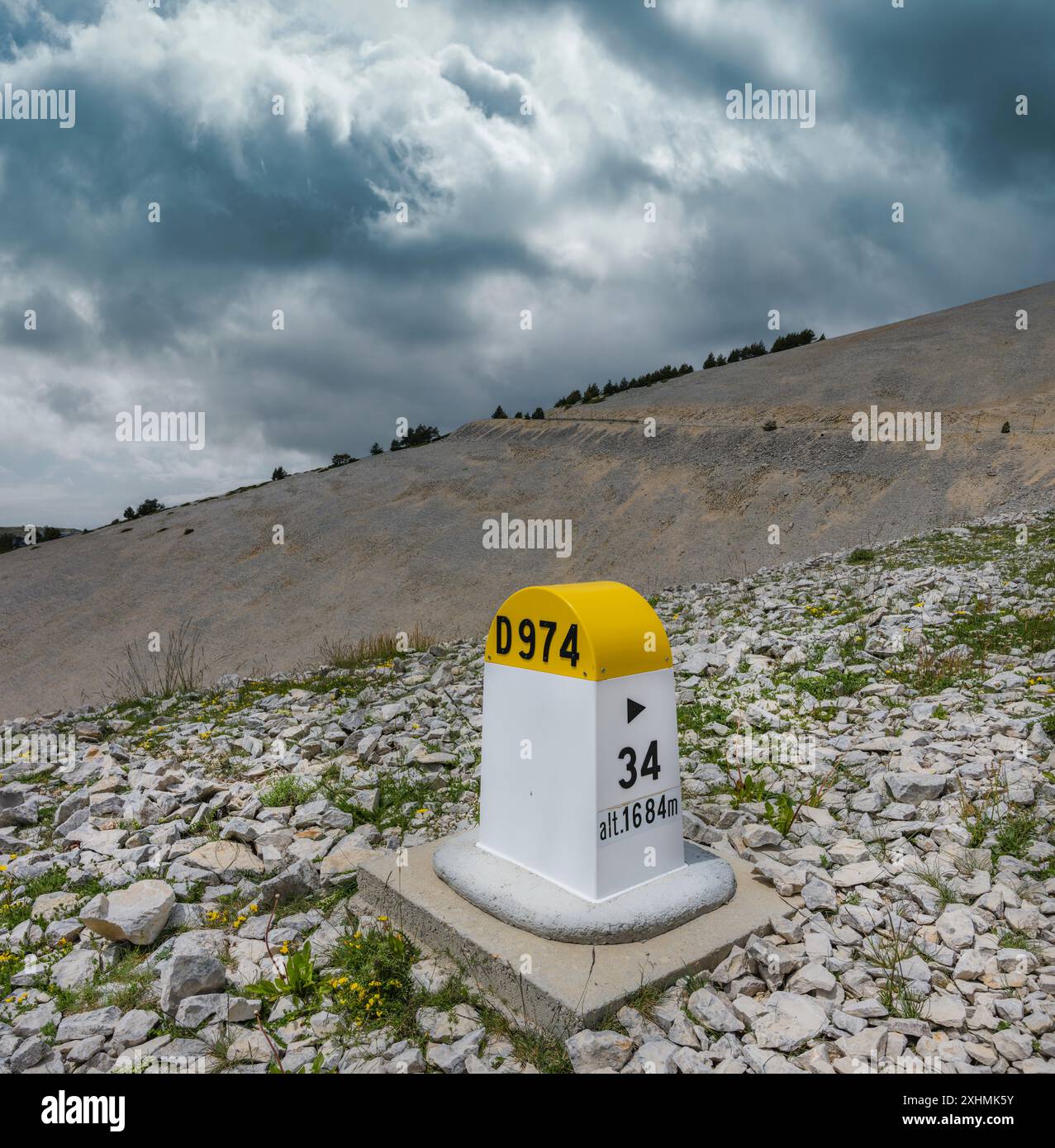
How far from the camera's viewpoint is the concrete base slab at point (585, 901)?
142 inches

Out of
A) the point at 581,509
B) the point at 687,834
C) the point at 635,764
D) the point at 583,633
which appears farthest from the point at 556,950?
the point at 581,509

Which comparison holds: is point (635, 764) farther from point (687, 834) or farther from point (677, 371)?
point (677, 371)

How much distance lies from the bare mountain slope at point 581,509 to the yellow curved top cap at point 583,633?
59.3ft

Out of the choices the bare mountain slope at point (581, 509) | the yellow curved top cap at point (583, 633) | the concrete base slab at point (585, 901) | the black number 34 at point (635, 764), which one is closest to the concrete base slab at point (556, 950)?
the concrete base slab at point (585, 901)

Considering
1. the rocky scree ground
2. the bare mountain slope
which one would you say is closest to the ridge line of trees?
the bare mountain slope

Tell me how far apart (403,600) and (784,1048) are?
920 inches

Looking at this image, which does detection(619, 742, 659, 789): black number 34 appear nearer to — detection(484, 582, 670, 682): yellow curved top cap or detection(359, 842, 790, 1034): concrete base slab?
detection(484, 582, 670, 682): yellow curved top cap

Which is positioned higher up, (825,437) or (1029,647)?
(825,437)

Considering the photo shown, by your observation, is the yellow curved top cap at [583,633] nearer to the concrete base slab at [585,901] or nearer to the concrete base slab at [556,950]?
the concrete base slab at [585,901]

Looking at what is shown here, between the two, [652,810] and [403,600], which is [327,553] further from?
[652,810]

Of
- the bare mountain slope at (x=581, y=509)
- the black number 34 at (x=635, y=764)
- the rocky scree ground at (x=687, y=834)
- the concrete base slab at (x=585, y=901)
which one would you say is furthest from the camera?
the bare mountain slope at (x=581, y=509)

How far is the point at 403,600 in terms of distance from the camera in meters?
25.8

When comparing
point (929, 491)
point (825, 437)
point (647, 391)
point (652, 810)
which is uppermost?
point (647, 391)
